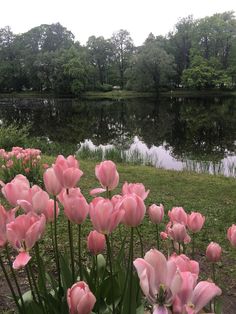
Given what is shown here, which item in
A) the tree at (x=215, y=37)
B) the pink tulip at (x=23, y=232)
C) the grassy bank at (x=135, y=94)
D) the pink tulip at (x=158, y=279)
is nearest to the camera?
the pink tulip at (x=158, y=279)

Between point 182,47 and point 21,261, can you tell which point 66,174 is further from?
point 182,47

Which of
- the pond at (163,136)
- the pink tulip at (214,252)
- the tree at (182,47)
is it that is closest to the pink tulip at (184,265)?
the pink tulip at (214,252)

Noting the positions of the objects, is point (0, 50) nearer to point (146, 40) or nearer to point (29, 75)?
point (29, 75)

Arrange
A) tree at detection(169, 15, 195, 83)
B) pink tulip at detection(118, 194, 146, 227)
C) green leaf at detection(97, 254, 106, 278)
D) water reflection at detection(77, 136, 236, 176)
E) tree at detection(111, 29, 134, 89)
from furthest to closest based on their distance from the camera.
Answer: tree at detection(111, 29, 134, 89) < tree at detection(169, 15, 195, 83) < water reflection at detection(77, 136, 236, 176) < green leaf at detection(97, 254, 106, 278) < pink tulip at detection(118, 194, 146, 227)

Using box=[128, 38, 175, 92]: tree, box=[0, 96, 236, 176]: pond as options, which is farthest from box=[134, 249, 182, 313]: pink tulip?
box=[128, 38, 175, 92]: tree

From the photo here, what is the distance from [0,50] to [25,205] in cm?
7613

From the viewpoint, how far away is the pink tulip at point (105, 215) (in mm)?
1513

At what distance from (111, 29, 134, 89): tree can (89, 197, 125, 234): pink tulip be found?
215 feet

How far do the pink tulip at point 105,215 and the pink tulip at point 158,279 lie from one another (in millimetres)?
376

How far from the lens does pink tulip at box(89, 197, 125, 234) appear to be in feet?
4.96

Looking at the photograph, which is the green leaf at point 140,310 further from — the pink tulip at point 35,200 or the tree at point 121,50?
the tree at point 121,50

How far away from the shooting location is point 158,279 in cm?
Answer: 115

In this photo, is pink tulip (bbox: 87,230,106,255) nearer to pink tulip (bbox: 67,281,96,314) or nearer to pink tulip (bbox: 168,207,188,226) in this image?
pink tulip (bbox: 168,207,188,226)

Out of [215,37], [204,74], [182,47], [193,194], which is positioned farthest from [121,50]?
[193,194]
